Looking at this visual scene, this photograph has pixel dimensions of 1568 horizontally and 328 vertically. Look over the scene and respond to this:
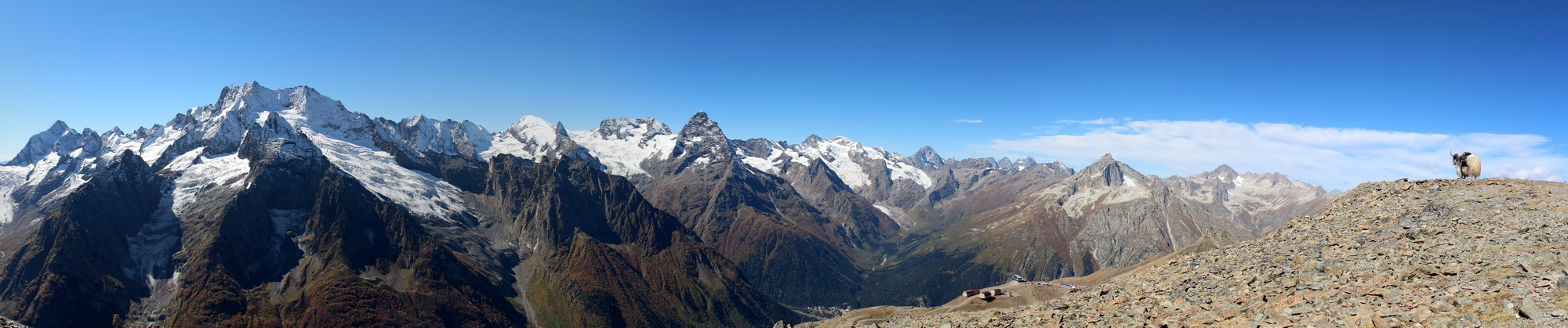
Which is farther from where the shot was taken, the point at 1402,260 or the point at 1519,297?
the point at 1402,260

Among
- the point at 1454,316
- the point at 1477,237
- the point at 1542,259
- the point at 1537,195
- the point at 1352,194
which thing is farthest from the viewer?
the point at 1352,194

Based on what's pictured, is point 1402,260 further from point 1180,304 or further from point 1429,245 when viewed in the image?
point 1180,304

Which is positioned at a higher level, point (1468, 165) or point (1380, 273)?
point (1468, 165)

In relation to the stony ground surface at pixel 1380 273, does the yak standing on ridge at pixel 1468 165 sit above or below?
above

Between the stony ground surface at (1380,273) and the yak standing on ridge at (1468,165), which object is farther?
the yak standing on ridge at (1468,165)

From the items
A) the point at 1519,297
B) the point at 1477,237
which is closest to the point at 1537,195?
the point at 1477,237
